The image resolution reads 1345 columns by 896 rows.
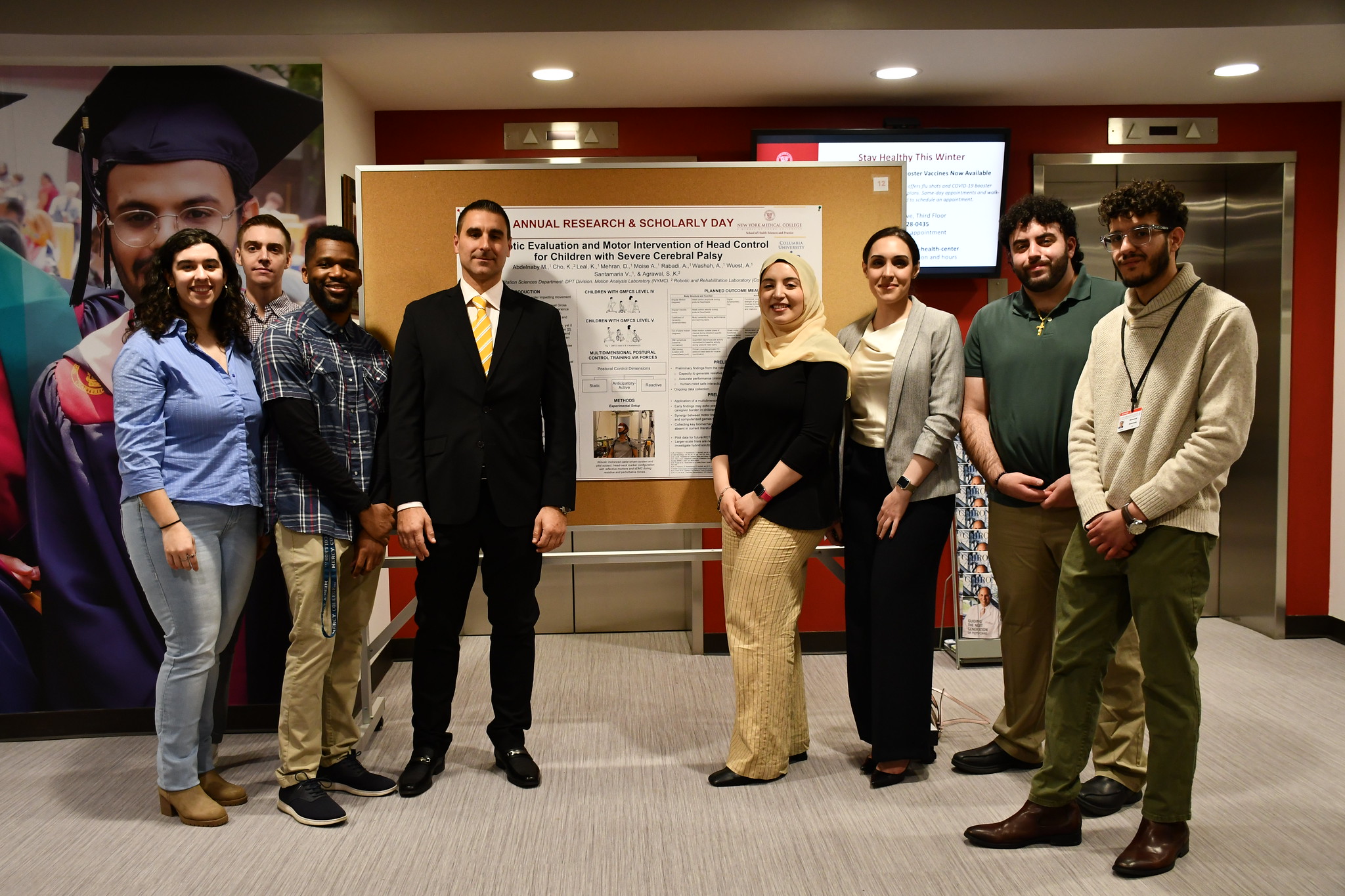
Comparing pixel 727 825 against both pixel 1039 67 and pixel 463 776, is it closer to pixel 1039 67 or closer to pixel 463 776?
pixel 463 776

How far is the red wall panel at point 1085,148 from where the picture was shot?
4.28m

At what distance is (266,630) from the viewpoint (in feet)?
11.2

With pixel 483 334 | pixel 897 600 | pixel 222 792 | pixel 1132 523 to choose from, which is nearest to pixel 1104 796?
pixel 897 600

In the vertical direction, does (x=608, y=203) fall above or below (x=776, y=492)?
above

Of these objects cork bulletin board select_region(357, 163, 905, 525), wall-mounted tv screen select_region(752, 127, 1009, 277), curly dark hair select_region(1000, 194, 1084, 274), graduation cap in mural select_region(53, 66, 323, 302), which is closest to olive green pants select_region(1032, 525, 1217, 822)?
curly dark hair select_region(1000, 194, 1084, 274)

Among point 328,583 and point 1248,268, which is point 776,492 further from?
point 1248,268

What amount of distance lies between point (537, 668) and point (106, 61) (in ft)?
10.1

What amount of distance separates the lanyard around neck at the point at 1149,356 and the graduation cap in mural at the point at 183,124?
3060mm

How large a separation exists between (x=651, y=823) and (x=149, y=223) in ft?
9.60

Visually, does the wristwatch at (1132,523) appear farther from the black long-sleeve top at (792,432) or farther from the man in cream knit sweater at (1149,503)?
the black long-sleeve top at (792,432)

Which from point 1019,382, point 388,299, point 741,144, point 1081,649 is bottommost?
point 1081,649

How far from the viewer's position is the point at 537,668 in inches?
160

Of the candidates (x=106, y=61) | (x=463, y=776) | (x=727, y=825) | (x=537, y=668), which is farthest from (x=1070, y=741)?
(x=106, y=61)

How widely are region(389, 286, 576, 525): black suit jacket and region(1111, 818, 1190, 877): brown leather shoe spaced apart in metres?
1.86
